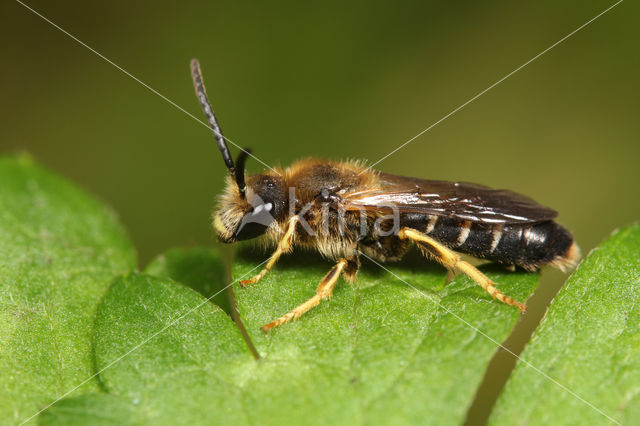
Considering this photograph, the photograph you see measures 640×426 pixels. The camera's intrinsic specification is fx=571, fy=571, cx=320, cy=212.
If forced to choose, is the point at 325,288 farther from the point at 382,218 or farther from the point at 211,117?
the point at 211,117

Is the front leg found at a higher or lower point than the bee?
lower

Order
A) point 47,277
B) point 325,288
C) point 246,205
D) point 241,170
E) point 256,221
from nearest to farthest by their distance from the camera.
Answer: point 47,277, point 325,288, point 241,170, point 256,221, point 246,205

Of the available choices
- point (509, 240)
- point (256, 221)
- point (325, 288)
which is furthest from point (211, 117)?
point (509, 240)

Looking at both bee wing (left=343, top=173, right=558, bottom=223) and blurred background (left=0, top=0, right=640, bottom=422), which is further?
blurred background (left=0, top=0, right=640, bottom=422)

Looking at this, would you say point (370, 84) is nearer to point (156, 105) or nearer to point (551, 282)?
point (156, 105)

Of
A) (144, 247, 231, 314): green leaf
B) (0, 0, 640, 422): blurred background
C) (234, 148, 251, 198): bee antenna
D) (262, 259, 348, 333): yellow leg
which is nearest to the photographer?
(262, 259, 348, 333): yellow leg

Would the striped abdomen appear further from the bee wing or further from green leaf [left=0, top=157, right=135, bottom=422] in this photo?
green leaf [left=0, top=157, right=135, bottom=422]

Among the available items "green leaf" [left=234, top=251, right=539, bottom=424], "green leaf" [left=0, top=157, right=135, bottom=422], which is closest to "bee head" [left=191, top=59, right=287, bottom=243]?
"green leaf" [left=234, top=251, right=539, bottom=424]
